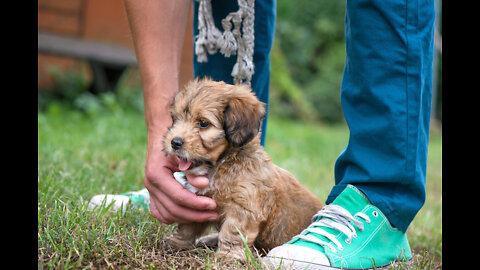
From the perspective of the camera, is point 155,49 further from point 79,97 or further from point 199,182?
point 79,97

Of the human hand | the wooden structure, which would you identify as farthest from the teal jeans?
the wooden structure

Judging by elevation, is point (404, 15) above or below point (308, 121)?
above

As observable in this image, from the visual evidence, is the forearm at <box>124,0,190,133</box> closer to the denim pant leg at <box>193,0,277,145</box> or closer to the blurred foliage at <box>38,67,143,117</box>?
the denim pant leg at <box>193,0,277,145</box>

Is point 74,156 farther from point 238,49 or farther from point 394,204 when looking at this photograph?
point 394,204

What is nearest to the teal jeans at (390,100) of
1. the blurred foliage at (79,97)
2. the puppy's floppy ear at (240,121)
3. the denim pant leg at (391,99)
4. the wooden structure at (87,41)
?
the denim pant leg at (391,99)

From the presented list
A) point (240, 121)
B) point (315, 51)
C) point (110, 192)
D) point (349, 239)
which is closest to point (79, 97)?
point (110, 192)

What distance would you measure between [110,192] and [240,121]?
1.61 m

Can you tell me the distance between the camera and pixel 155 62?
2.33 meters

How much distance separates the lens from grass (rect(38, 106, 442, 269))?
6.59 ft

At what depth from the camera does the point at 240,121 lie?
7.13 ft

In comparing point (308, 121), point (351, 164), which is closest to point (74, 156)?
point (351, 164)

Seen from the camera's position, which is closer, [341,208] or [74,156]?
[341,208]

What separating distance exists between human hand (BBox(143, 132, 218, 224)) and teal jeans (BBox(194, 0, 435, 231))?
0.84m

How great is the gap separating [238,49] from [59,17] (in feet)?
26.2
